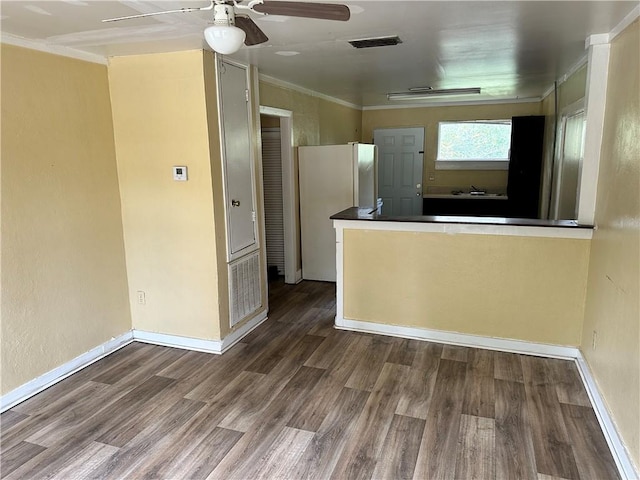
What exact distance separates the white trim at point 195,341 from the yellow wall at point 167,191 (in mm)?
50

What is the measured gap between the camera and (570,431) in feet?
7.68

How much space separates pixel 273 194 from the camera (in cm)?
506

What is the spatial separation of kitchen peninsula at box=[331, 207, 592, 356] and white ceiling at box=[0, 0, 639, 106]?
124 centimetres

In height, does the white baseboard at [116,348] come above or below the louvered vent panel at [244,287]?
below

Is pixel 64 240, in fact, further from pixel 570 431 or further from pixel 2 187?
pixel 570 431

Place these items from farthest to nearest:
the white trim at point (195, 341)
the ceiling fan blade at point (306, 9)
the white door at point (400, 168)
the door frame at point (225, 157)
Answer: the white door at point (400, 168) < the white trim at point (195, 341) < the door frame at point (225, 157) < the ceiling fan blade at point (306, 9)

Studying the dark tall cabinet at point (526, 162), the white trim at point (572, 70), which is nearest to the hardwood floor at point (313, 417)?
the white trim at point (572, 70)

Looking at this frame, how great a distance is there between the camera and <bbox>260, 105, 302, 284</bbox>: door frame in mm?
4738

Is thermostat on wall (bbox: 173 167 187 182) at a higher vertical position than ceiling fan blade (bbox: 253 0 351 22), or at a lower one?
lower

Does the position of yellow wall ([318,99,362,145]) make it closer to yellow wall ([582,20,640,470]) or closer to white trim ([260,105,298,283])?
white trim ([260,105,298,283])

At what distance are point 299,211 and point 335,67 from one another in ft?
5.80

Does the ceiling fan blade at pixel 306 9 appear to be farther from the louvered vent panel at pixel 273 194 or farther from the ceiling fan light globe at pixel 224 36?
the louvered vent panel at pixel 273 194

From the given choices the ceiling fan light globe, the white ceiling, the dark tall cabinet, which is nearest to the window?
the dark tall cabinet

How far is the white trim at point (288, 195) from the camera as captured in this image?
15.5 ft
